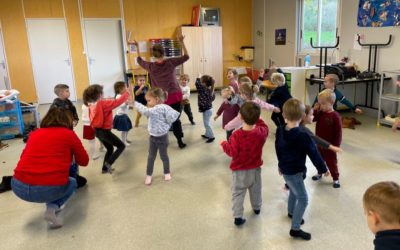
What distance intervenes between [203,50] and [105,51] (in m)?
2.57

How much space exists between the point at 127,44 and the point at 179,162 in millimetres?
5557

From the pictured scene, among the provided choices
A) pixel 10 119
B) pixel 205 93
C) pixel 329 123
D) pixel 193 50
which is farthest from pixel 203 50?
pixel 329 123

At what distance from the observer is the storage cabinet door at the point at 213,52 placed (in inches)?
354

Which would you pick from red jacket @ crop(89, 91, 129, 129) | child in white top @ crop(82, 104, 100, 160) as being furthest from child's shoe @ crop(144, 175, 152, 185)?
child in white top @ crop(82, 104, 100, 160)

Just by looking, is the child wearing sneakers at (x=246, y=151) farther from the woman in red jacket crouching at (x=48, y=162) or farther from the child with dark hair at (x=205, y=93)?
the child with dark hair at (x=205, y=93)

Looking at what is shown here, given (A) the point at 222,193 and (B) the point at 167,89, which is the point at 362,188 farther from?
(B) the point at 167,89

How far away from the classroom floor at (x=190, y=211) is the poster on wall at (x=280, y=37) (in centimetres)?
486

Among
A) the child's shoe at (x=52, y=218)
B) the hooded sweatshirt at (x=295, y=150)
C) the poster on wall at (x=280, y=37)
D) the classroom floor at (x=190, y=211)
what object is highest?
the poster on wall at (x=280, y=37)

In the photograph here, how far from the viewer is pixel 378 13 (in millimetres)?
5547

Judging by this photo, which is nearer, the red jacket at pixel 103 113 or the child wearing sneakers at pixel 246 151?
the child wearing sneakers at pixel 246 151

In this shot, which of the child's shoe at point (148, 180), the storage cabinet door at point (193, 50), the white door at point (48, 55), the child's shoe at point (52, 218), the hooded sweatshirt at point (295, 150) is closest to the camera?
the hooded sweatshirt at point (295, 150)

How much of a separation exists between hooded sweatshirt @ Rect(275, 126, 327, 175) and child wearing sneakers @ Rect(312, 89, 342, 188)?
0.89 metres

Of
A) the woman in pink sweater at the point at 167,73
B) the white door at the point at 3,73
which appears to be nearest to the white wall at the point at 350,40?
the woman in pink sweater at the point at 167,73

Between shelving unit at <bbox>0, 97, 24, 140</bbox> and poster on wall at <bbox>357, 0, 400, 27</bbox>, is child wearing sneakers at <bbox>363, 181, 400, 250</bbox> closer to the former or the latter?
poster on wall at <bbox>357, 0, 400, 27</bbox>
